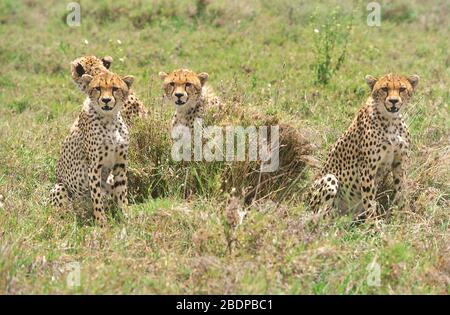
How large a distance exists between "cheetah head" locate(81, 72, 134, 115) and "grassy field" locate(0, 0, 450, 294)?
24.8 inches

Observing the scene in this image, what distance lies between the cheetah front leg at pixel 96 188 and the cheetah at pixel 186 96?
73 cm

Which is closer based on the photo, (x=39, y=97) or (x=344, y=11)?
(x=39, y=97)

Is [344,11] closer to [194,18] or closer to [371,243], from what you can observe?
[194,18]

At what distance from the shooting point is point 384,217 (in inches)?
228

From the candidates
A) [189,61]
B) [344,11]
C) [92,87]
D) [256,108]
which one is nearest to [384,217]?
[256,108]

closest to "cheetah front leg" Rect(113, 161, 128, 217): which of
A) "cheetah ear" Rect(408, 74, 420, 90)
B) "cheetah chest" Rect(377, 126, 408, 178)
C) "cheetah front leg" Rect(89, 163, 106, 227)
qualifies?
"cheetah front leg" Rect(89, 163, 106, 227)

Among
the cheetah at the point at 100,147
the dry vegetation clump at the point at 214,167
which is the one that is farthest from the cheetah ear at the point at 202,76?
the cheetah at the point at 100,147

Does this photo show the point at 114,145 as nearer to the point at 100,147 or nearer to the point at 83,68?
the point at 100,147

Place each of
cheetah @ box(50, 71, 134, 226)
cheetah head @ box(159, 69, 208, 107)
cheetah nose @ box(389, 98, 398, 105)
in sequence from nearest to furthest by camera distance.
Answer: cheetah nose @ box(389, 98, 398, 105), cheetah @ box(50, 71, 134, 226), cheetah head @ box(159, 69, 208, 107)

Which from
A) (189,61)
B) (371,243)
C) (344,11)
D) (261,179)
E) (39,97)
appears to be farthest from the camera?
(344,11)

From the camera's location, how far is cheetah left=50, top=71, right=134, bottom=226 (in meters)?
5.60

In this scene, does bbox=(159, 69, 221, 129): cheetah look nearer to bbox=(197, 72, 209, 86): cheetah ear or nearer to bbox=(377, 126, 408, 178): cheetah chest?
bbox=(197, 72, 209, 86): cheetah ear

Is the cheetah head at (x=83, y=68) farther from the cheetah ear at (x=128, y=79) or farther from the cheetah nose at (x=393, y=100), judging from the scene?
the cheetah nose at (x=393, y=100)

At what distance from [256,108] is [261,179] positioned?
0.56m
